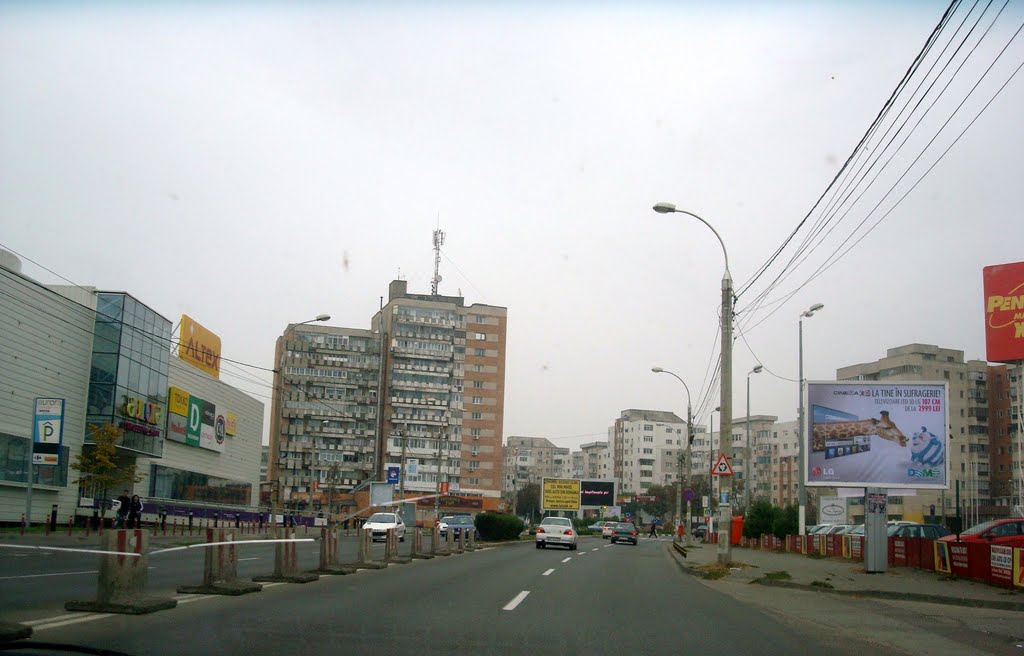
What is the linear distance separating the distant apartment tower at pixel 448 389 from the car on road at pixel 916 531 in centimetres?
7374

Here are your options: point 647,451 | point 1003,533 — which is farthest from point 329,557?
point 647,451

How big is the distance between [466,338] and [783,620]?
94.5 m

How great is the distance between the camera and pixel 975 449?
52.1m

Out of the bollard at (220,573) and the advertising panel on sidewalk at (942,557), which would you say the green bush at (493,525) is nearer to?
the advertising panel on sidewalk at (942,557)

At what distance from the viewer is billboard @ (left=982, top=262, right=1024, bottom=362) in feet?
126

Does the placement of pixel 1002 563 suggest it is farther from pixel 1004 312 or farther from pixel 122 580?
pixel 1004 312

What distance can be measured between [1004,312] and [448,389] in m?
73.5

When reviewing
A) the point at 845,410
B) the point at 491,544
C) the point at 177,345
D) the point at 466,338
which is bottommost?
the point at 491,544

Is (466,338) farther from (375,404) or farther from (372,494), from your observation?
(372,494)

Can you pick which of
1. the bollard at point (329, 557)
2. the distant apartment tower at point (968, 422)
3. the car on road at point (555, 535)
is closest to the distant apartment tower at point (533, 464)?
the distant apartment tower at point (968, 422)

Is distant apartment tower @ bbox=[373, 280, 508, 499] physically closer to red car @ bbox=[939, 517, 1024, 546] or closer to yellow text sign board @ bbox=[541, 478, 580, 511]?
yellow text sign board @ bbox=[541, 478, 580, 511]

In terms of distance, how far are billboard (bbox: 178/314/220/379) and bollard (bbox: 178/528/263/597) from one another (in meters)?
43.6

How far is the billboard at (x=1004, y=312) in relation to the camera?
38344 millimetres

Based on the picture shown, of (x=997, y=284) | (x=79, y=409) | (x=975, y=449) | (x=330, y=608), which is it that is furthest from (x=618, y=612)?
(x=975, y=449)
